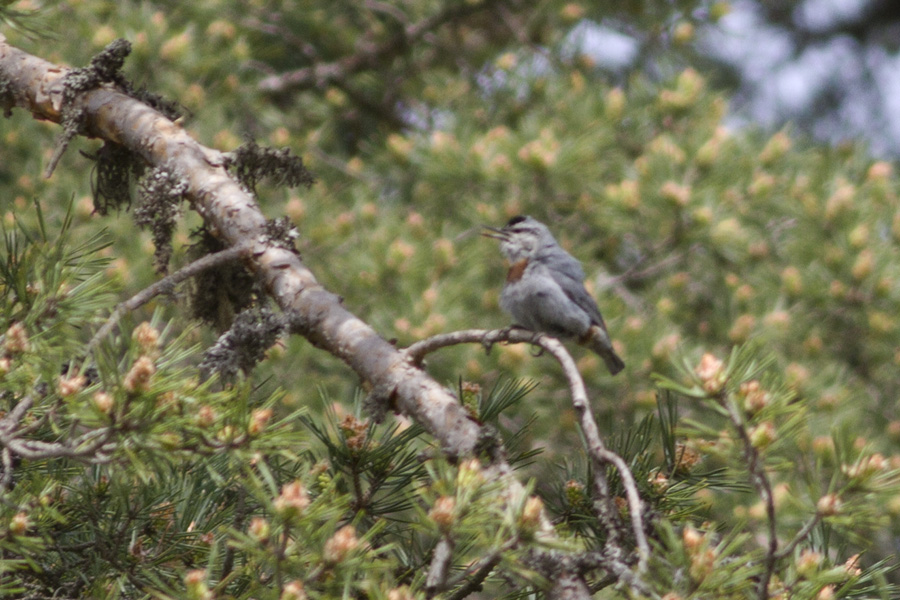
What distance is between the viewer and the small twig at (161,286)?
4.00 feet

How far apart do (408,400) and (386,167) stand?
11.1 ft

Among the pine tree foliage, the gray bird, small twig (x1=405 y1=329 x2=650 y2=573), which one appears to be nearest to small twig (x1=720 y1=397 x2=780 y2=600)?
the pine tree foliage

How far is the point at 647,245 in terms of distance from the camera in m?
4.34

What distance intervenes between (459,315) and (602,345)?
26.2 inches

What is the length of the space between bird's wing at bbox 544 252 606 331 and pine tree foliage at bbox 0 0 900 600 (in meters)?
0.43

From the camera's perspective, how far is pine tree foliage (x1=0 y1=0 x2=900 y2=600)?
1.19 m

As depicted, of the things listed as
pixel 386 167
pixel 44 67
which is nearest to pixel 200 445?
pixel 44 67

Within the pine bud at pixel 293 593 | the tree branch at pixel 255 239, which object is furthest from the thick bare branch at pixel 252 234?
the pine bud at pixel 293 593

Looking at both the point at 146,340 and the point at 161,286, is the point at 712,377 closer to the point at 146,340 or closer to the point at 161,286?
the point at 146,340

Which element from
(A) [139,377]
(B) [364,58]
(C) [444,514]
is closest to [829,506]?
(C) [444,514]

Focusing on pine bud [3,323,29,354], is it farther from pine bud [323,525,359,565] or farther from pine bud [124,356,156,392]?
pine bud [323,525,359,565]

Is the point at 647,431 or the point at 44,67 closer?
the point at 647,431

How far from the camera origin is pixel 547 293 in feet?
10.5

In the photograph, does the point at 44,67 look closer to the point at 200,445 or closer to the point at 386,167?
the point at 200,445
